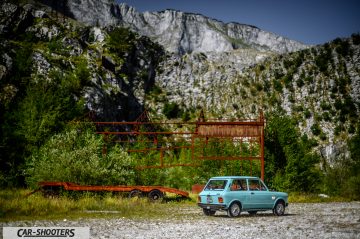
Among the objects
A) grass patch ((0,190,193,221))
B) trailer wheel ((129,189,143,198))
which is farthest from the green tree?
trailer wheel ((129,189,143,198))

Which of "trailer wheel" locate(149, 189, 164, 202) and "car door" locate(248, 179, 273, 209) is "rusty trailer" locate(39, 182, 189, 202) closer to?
"trailer wheel" locate(149, 189, 164, 202)

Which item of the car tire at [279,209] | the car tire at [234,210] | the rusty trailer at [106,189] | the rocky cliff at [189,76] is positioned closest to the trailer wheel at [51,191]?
the rusty trailer at [106,189]

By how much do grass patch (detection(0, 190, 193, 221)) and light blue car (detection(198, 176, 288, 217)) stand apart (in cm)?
206

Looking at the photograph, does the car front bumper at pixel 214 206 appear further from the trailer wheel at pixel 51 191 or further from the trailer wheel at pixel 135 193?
the trailer wheel at pixel 51 191

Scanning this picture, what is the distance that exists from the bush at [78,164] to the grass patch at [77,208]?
1216mm

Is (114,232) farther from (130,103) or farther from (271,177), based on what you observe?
(130,103)

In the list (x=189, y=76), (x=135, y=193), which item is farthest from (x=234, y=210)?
(x=189, y=76)

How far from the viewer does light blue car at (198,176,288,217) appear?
16391 mm

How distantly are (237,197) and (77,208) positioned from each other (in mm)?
8041

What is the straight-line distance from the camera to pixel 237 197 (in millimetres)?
16531

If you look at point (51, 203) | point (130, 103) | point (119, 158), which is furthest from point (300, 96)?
point (51, 203)

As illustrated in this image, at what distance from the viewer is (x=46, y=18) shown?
7912cm

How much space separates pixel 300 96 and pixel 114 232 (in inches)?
3235

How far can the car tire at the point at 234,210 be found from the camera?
16453 mm
